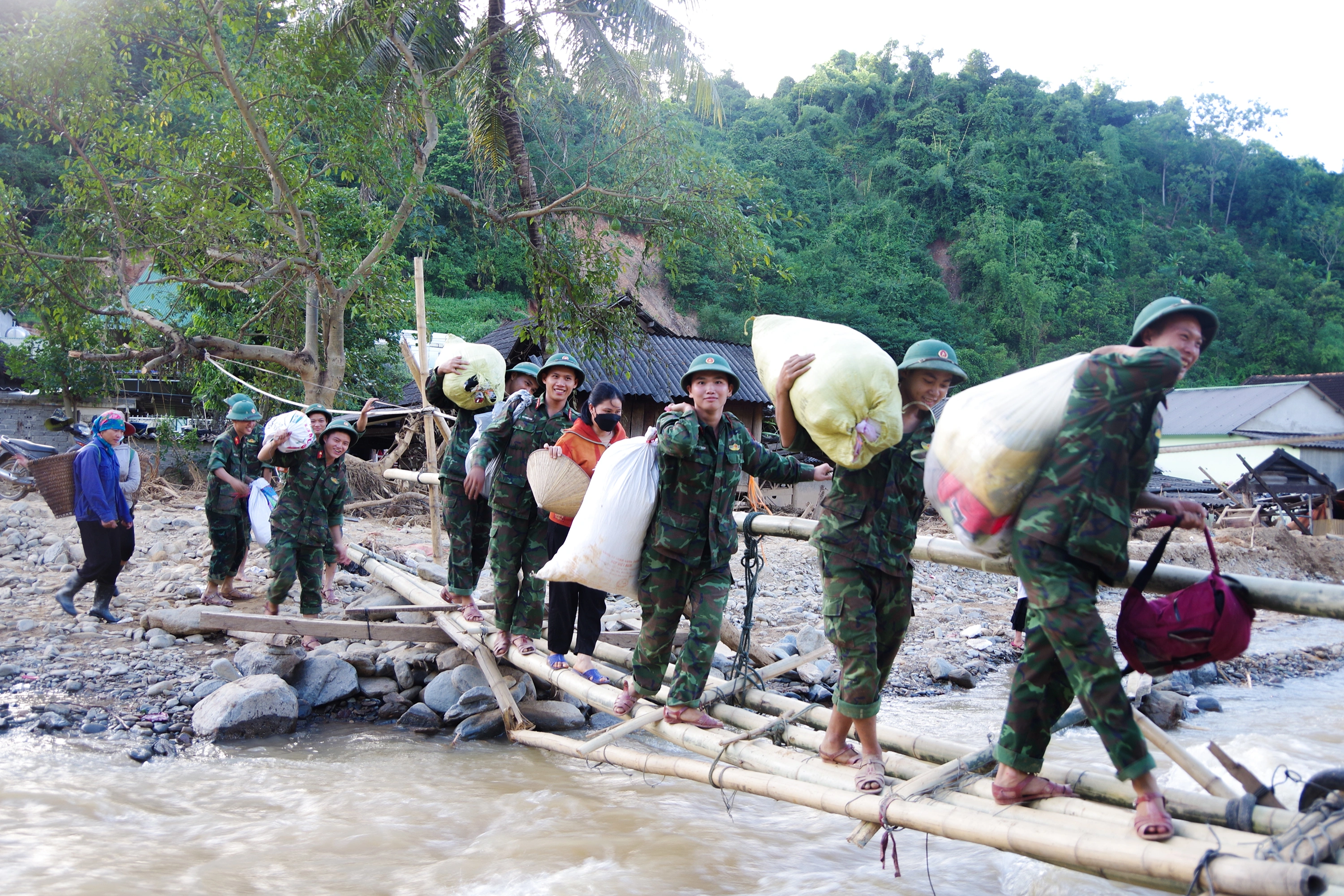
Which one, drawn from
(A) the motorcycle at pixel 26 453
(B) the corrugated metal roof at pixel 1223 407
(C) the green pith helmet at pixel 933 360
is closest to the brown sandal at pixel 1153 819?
(C) the green pith helmet at pixel 933 360

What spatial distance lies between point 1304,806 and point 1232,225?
4954 cm

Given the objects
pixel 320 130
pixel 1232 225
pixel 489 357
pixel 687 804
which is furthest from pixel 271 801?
pixel 1232 225

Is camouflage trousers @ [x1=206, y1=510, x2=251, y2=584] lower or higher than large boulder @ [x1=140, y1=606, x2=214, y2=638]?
higher

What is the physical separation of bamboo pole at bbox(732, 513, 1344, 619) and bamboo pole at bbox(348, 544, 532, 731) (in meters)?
2.48

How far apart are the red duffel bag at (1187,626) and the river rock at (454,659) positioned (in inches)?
178

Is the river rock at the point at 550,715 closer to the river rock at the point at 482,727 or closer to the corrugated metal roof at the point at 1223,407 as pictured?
the river rock at the point at 482,727

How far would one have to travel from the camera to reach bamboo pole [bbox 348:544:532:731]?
5078 millimetres

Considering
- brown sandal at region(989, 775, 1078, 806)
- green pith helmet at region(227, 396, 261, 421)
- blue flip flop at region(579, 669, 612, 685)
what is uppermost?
green pith helmet at region(227, 396, 261, 421)

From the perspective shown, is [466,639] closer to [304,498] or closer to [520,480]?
[520,480]

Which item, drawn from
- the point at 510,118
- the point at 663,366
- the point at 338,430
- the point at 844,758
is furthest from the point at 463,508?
the point at 663,366

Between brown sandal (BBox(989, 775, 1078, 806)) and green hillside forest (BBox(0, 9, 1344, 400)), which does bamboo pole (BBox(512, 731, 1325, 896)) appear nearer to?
brown sandal (BBox(989, 775, 1078, 806))

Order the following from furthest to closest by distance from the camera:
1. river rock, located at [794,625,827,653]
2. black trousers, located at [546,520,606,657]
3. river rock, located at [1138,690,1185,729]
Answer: river rock, located at [794,625,827,653], river rock, located at [1138,690,1185,729], black trousers, located at [546,520,606,657]

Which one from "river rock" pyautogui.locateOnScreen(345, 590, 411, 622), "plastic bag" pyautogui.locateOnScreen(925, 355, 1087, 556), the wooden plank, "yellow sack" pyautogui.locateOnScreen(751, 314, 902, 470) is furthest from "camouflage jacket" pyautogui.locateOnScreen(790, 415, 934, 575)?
"river rock" pyautogui.locateOnScreen(345, 590, 411, 622)

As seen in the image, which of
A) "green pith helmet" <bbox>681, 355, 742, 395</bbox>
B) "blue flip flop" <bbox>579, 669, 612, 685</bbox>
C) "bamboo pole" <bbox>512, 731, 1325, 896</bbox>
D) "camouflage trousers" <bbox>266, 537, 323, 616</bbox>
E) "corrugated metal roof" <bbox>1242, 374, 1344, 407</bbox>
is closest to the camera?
"bamboo pole" <bbox>512, 731, 1325, 896</bbox>
